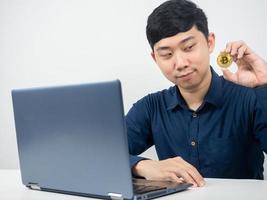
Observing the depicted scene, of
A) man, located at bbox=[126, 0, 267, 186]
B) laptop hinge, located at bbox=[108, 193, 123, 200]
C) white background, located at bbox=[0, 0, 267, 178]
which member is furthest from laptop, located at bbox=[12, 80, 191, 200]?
white background, located at bbox=[0, 0, 267, 178]

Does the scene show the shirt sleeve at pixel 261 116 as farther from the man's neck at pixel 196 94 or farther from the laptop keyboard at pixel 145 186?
the laptop keyboard at pixel 145 186

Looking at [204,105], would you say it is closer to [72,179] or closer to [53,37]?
[72,179]

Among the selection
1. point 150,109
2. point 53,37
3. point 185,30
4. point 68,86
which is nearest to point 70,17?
point 53,37

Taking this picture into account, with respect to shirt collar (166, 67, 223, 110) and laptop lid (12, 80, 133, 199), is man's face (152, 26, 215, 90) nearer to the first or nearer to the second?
shirt collar (166, 67, 223, 110)

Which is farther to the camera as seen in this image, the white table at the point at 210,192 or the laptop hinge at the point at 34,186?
the laptop hinge at the point at 34,186

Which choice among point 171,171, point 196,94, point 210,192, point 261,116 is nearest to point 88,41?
point 196,94

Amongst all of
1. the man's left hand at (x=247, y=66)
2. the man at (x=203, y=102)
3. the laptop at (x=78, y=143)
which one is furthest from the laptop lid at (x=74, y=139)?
the man's left hand at (x=247, y=66)

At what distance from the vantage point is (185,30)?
146 centimetres

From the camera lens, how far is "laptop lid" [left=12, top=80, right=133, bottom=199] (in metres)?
0.90

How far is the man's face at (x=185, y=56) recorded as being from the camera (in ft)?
4.78

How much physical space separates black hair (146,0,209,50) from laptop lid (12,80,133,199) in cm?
58

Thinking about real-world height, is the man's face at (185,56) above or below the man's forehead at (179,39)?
below

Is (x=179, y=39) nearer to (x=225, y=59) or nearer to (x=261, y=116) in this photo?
(x=225, y=59)

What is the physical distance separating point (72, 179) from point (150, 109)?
756 mm
